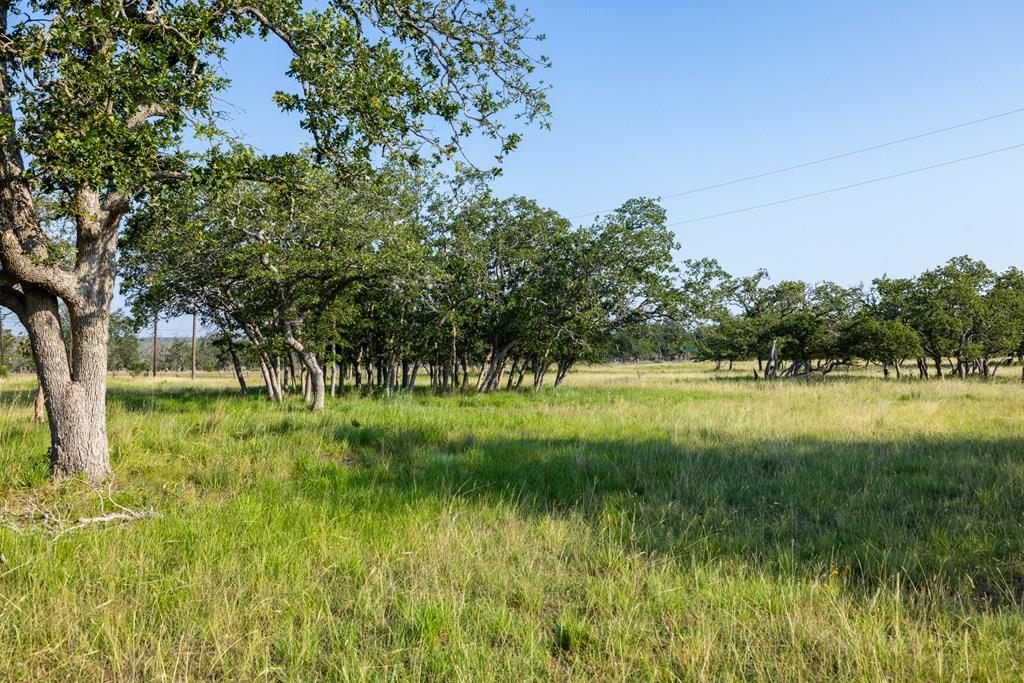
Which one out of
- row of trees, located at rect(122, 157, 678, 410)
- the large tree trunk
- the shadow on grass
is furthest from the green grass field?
row of trees, located at rect(122, 157, 678, 410)

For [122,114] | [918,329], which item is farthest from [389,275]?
[918,329]

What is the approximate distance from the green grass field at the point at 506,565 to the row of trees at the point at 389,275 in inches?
151

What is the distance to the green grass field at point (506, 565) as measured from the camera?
3324 millimetres

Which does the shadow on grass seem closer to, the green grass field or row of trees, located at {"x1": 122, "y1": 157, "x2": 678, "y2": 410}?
the green grass field

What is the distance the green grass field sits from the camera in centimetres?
332

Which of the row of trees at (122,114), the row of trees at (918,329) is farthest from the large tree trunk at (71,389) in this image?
the row of trees at (918,329)

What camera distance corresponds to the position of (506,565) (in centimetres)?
462

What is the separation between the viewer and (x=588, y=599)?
412cm

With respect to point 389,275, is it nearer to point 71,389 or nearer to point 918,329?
point 71,389

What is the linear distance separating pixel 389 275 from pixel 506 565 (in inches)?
488

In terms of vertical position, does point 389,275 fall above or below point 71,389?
above

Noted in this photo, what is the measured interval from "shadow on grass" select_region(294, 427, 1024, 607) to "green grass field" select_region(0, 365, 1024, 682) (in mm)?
45

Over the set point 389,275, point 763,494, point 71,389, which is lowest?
point 763,494

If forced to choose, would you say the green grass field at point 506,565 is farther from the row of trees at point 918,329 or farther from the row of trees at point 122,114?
the row of trees at point 918,329
